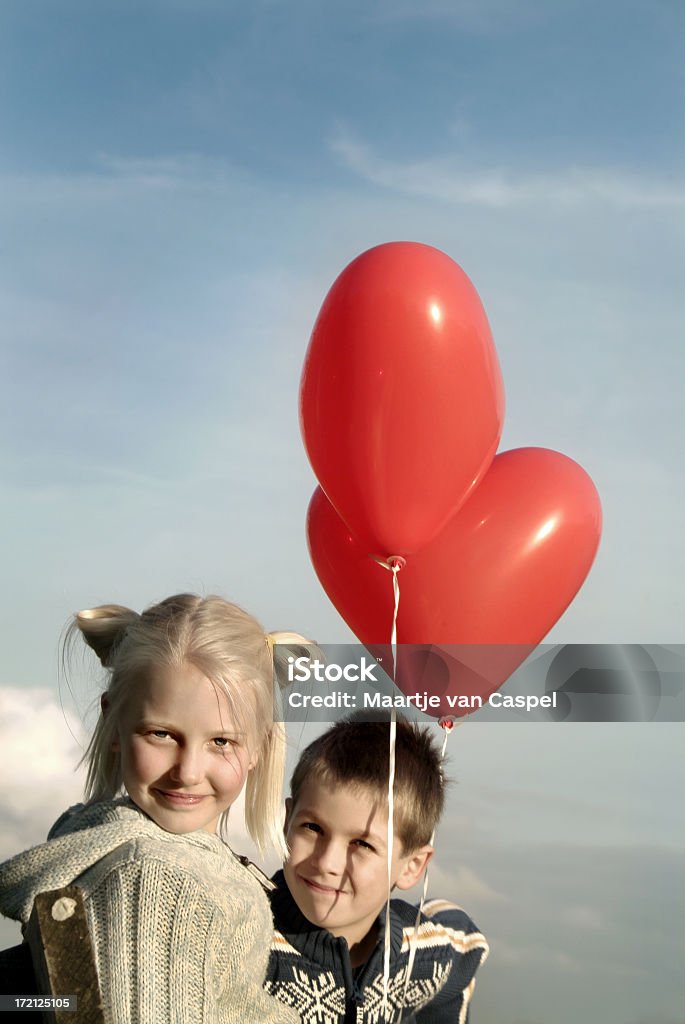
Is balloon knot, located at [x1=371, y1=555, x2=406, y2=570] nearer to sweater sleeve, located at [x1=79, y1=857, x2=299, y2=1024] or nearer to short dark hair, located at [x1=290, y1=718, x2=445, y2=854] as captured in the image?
short dark hair, located at [x1=290, y1=718, x2=445, y2=854]

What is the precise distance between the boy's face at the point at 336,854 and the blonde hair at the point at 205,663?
0.08m

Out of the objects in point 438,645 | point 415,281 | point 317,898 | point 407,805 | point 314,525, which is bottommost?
point 317,898

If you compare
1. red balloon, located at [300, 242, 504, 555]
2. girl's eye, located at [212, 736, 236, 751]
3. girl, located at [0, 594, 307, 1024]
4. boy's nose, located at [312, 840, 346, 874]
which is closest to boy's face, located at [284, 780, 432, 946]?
boy's nose, located at [312, 840, 346, 874]

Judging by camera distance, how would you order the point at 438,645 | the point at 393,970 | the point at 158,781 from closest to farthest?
the point at 158,781 → the point at 393,970 → the point at 438,645

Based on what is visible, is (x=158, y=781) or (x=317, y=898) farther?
(x=317, y=898)

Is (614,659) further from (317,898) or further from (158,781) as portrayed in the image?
(158,781)

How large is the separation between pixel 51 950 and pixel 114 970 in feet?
0.34

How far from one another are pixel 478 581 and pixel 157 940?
79.4 inches

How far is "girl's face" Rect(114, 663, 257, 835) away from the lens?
1979 millimetres

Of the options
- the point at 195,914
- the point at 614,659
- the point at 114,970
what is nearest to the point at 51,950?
the point at 114,970

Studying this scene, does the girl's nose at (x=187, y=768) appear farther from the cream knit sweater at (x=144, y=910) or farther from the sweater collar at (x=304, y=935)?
the sweater collar at (x=304, y=935)

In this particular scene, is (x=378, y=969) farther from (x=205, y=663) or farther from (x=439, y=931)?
(x=205, y=663)

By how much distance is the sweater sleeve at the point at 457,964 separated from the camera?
8.43 feet

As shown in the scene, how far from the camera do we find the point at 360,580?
3.69 m
